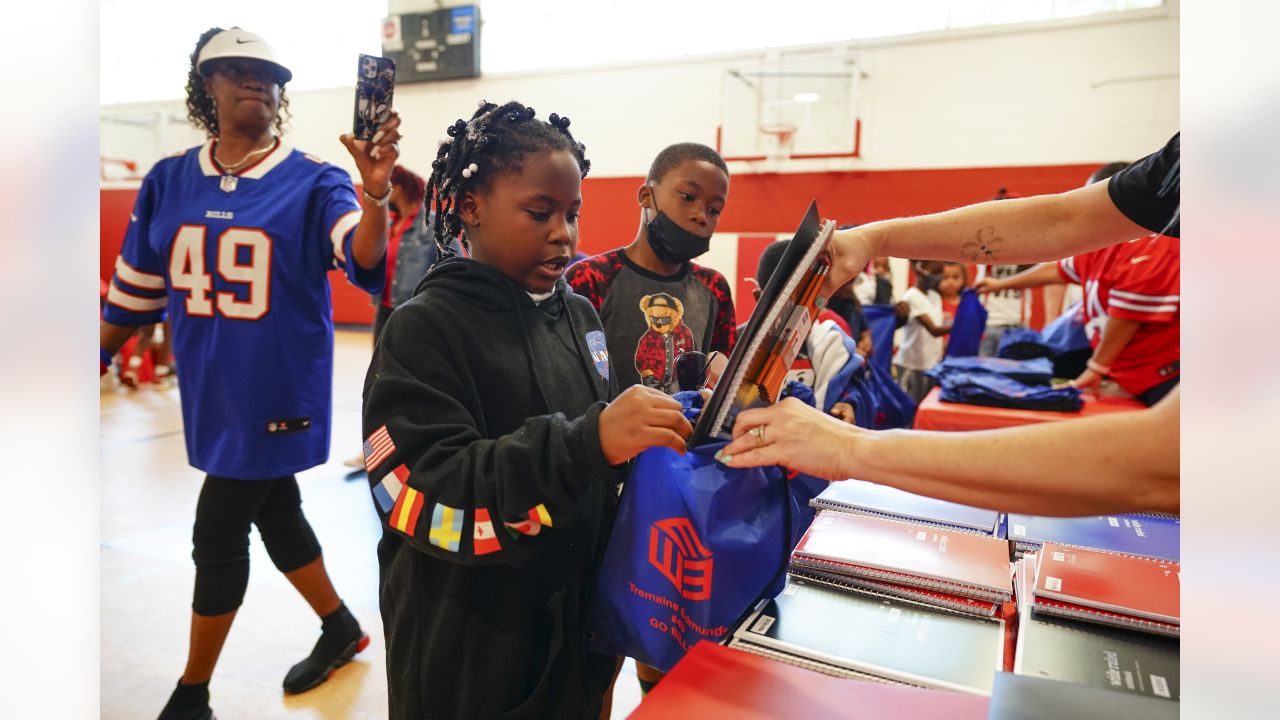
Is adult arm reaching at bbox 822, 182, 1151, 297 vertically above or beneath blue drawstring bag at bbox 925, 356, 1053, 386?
above

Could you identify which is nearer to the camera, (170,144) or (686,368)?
(686,368)

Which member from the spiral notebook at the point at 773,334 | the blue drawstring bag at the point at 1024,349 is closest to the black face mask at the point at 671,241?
the spiral notebook at the point at 773,334

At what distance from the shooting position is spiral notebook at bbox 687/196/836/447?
2.85ft

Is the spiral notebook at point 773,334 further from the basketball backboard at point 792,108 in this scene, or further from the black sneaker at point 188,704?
the basketball backboard at point 792,108

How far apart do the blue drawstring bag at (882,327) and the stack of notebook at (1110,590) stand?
3.37m

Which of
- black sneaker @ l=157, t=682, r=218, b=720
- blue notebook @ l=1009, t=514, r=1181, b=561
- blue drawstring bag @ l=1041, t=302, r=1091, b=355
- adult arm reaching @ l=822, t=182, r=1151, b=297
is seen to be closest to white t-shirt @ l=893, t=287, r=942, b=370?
blue drawstring bag @ l=1041, t=302, r=1091, b=355

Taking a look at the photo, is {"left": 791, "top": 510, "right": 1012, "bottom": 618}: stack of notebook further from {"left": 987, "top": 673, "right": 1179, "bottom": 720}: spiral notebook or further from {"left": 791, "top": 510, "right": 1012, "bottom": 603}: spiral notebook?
{"left": 987, "top": 673, "right": 1179, "bottom": 720}: spiral notebook

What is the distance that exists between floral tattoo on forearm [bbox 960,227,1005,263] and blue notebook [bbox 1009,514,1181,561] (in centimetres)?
46

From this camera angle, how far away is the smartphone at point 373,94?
1.67m

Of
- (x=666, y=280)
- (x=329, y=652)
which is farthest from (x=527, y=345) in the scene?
(x=329, y=652)
